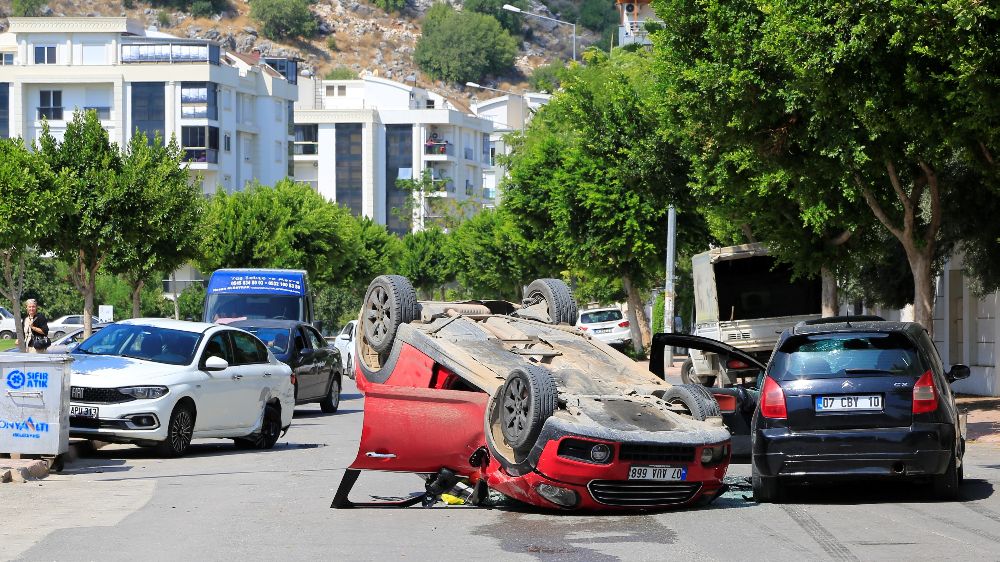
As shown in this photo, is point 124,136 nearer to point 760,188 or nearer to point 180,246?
point 180,246

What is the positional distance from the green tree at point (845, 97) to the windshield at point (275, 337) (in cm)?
762

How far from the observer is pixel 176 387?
16.7 metres

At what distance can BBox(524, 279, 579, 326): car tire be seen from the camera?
14.7 metres

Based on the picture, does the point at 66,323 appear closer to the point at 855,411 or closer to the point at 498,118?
the point at 855,411

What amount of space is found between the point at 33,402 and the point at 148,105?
9171 centimetres

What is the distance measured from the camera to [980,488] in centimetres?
1369

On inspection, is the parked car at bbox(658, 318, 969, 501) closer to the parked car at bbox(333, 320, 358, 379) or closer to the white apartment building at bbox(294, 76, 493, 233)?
the parked car at bbox(333, 320, 358, 379)

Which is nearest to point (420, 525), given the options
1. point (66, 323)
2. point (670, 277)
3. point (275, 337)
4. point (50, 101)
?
point (275, 337)

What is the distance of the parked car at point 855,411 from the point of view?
12.0 meters

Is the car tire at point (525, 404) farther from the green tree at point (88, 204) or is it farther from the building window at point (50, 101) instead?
the building window at point (50, 101)

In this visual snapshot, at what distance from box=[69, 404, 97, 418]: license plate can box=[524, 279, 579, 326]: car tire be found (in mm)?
4972

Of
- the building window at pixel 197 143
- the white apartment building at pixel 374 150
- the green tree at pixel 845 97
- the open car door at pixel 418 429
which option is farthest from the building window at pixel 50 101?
the open car door at pixel 418 429

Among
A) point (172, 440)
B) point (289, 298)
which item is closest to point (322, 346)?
point (289, 298)

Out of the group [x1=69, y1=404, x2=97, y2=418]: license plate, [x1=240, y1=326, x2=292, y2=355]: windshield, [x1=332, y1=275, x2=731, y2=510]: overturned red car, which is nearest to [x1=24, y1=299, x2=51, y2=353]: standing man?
[x1=69, y1=404, x2=97, y2=418]: license plate
